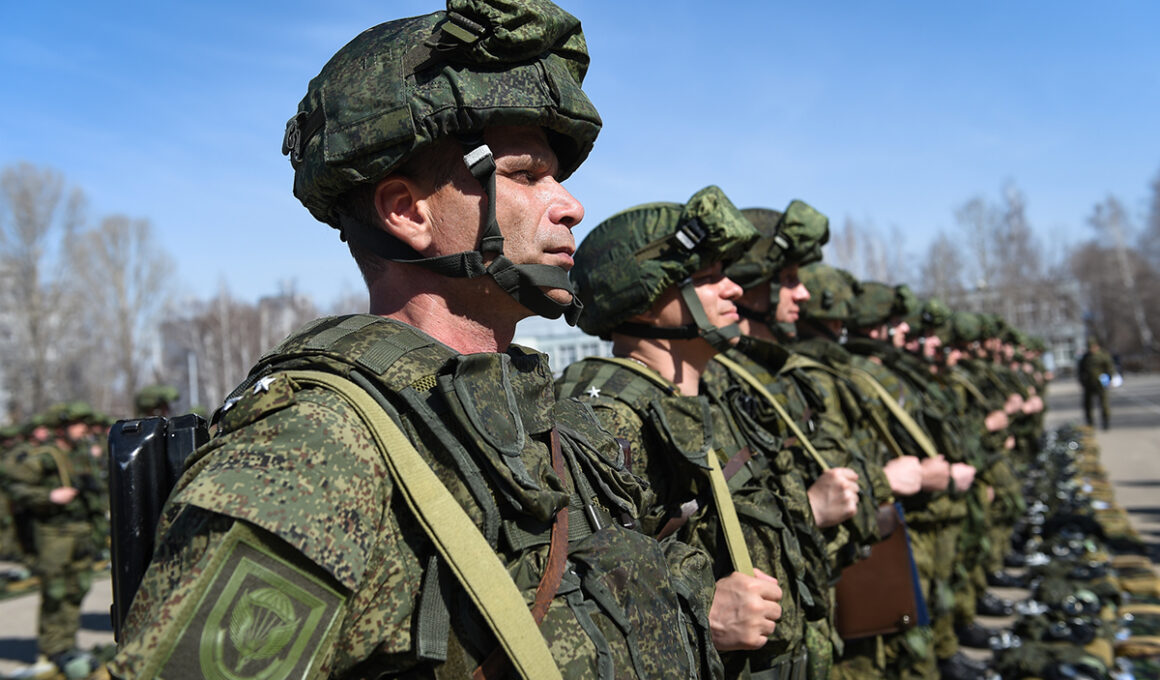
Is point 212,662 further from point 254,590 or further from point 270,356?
point 270,356

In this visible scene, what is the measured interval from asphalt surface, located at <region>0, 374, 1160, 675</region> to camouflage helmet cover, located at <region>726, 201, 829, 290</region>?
3.58m

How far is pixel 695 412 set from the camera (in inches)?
120

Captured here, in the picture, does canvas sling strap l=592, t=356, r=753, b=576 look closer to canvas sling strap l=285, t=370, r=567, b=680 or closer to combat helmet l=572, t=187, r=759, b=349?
combat helmet l=572, t=187, r=759, b=349

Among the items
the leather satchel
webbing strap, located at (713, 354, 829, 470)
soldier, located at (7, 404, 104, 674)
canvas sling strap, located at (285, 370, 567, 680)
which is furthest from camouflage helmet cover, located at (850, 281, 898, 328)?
soldier, located at (7, 404, 104, 674)

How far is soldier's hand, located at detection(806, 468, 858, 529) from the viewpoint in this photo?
369cm

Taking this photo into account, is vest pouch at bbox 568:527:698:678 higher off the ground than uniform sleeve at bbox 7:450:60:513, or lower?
higher

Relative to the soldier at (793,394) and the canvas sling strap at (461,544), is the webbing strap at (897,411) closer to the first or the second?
the soldier at (793,394)

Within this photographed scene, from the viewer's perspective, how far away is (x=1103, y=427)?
25719 millimetres

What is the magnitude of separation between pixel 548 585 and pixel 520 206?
803mm

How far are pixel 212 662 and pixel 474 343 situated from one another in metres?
0.91

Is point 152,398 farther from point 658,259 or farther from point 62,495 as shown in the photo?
point 658,259

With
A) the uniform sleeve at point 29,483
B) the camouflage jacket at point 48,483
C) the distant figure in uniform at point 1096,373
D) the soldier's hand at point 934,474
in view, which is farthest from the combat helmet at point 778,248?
the distant figure in uniform at point 1096,373

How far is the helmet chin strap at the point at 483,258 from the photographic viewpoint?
1.80 meters

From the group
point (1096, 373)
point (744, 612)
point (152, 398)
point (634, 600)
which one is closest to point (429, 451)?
point (634, 600)
